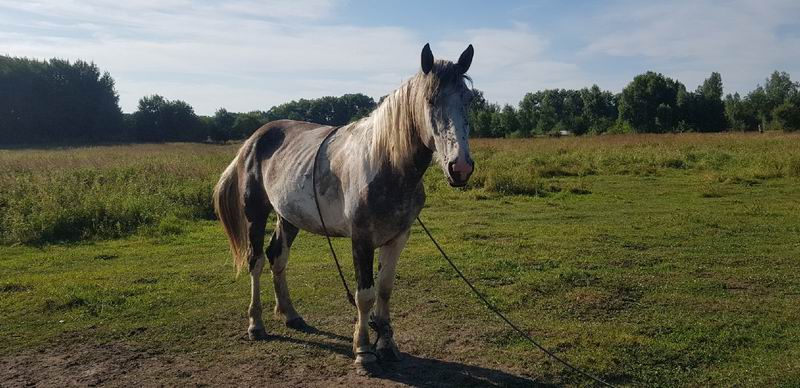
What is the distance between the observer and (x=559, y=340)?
194 inches

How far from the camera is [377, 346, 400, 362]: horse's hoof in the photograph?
4.66m

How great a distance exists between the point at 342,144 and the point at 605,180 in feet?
49.1

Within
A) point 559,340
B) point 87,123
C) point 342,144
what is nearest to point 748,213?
point 559,340

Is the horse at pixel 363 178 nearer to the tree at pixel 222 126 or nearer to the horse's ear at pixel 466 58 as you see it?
the horse's ear at pixel 466 58

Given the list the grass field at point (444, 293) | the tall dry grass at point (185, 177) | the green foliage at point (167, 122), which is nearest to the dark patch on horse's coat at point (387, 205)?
the grass field at point (444, 293)

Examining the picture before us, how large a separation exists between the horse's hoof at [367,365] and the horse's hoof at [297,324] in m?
1.17

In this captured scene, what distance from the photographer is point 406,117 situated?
4.05 m

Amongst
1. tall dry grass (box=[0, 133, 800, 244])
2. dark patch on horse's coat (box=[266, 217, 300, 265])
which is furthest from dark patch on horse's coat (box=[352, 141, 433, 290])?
tall dry grass (box=[0, 133, 800, 244])

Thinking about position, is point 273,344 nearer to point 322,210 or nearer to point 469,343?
point 322,210

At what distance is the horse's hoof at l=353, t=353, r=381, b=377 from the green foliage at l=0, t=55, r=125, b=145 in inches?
2204

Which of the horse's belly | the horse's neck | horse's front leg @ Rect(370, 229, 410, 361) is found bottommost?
horse's front leg @ Rect(370, 229, 410, 361)

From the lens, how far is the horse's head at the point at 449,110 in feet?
11.4

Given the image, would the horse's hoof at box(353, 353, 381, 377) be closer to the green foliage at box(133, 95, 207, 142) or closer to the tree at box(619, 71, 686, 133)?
the tree at box(619, 71, 686, 133)

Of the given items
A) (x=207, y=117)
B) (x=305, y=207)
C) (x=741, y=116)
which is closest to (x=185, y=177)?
(x=305, y=207)
